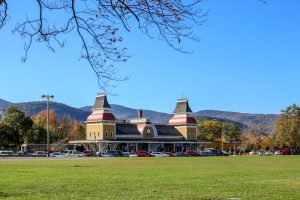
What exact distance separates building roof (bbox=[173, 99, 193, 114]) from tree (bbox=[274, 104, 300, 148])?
2401 centimetres

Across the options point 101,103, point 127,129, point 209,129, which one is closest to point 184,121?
point 127,129

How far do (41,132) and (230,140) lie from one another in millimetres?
63998

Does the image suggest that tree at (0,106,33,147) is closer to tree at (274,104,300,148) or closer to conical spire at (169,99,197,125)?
conical spire at (169,99,197,125)

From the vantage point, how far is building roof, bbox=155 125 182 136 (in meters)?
126

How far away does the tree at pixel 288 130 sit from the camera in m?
112

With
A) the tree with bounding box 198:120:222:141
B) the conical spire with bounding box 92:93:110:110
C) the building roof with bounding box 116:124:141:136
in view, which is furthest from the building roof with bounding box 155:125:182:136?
the tree with bounding box 198:120:222:141

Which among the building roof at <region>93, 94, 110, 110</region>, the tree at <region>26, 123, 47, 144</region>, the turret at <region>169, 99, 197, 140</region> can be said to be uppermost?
the building roof at <region>93, 94, 110, 110</region>

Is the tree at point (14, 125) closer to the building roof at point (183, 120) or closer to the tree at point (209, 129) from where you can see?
the building roof at point (183, 120)

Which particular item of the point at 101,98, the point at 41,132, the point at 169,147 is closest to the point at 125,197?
the point at 41,132

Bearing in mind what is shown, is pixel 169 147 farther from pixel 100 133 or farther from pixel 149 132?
pixel 100 133

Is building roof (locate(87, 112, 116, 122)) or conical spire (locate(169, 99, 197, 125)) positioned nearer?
building roof (locate(87, 112, 116, 122))

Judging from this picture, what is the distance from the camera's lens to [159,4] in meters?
9.57

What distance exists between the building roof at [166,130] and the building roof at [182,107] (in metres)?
5.18

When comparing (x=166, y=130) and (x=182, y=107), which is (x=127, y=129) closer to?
(x=166, y=130)
